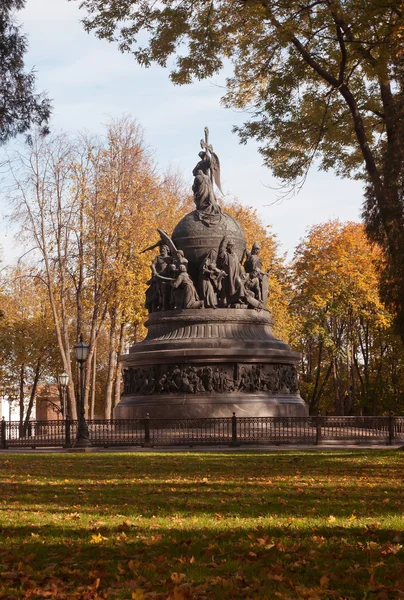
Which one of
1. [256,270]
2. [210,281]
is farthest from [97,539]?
[256,270]

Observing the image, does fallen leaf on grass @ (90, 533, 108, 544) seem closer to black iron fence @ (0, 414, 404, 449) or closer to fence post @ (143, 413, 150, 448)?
black iron fence @ (0, 414, 404, 449)

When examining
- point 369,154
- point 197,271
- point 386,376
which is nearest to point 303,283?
point 386,376

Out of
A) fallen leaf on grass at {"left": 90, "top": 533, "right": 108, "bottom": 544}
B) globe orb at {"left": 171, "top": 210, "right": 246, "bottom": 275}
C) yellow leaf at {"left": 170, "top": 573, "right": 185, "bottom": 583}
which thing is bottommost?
yellow leaf at {"left": 170, "top": 573, "right": 185, "bottom": 583}

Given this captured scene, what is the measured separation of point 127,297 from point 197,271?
36.7ft

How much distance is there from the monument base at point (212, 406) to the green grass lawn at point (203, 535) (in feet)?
47.4

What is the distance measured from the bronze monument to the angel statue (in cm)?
4

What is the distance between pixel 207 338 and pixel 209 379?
1.57m

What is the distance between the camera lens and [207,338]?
105ft

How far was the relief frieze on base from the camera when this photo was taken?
31.5m

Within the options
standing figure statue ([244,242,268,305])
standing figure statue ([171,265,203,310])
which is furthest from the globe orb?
standing figure statue ([171,265,203,310])

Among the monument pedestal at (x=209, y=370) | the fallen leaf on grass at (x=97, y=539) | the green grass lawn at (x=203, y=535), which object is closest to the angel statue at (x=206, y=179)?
the monument pedestal at (x=209, y=370)

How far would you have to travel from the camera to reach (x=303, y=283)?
55.7 meters

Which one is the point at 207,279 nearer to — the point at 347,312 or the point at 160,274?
the point at 160,274

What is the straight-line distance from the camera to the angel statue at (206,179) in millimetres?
35188
